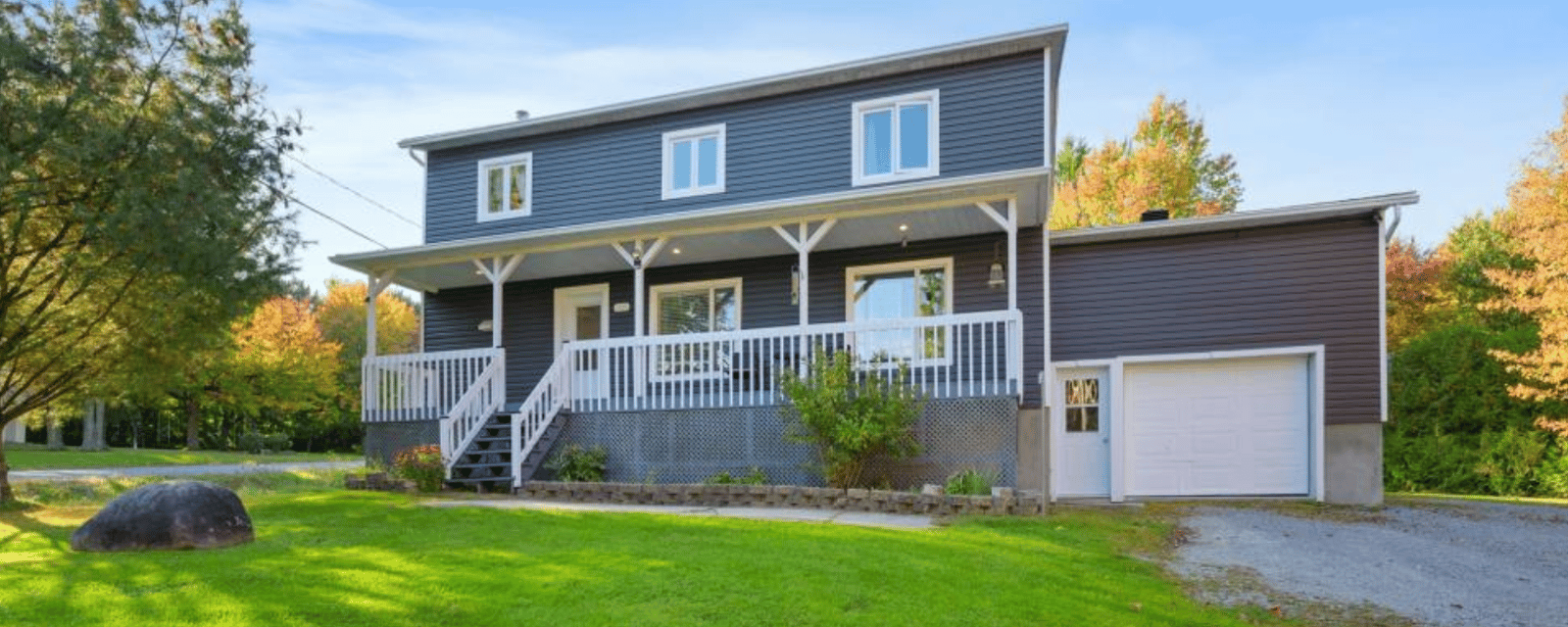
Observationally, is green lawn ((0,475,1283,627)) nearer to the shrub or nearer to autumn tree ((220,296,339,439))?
the shrub

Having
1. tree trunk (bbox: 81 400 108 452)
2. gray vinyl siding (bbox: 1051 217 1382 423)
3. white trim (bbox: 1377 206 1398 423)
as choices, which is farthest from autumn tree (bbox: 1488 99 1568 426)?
tree trunk (bbox: 81 400 108 452)

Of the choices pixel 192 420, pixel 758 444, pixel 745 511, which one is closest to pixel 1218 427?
pixel 758 444

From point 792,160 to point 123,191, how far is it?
853 cm

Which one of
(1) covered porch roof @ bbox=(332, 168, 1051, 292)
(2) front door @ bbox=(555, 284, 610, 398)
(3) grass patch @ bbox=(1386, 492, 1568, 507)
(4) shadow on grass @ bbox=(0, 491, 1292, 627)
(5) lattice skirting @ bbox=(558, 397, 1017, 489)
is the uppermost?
(1) covered porch roof @ bbox=(332, 168, 1051, 292)

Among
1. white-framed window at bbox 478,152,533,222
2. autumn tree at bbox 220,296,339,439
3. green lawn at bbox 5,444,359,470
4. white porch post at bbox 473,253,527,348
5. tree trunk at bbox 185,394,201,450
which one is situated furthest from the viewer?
tree trunk at bbox 185,394,201,450

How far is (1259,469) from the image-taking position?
12438 mm

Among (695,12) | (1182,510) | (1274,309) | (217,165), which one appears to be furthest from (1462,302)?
(217,165)

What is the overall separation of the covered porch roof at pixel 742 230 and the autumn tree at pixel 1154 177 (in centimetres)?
1470

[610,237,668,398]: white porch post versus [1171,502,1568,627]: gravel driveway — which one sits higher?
[610,237,668,398]: white porch post

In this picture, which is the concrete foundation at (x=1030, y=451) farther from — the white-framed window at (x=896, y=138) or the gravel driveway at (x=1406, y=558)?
the white-framed window at (x=896, y=138)

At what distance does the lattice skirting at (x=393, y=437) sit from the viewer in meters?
13.6

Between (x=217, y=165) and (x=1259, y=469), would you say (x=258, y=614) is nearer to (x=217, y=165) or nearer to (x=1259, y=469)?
(x=217, y=165)

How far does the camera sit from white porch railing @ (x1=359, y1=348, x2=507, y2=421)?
44.7 ft

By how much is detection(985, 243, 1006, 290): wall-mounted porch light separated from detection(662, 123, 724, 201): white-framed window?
4509mm
